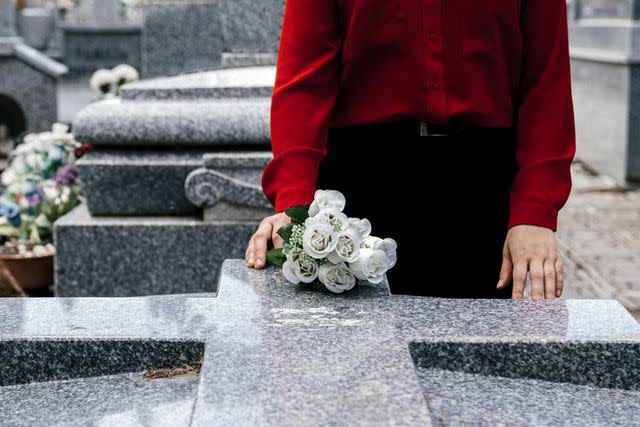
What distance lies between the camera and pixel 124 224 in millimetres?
4301

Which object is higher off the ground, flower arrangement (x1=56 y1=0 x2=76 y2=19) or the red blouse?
flower arrangement (x1=56 y1=0 x2=76 y2=19)

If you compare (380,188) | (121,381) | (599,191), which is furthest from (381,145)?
(599,191)

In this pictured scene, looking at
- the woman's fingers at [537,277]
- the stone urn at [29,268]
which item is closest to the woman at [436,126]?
the woman's fingers at [537,277]

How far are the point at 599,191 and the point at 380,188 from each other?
814cm

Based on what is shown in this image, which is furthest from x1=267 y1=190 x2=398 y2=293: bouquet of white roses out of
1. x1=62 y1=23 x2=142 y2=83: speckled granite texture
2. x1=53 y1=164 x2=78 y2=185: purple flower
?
x1=62 y1=23 x2=142 y2=83: speckled granite texture

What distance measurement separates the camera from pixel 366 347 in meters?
1.83

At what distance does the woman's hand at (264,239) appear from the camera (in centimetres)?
232

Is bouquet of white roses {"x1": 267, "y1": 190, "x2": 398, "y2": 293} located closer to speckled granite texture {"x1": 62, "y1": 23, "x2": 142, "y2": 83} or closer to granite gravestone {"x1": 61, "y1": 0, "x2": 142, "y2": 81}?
granite gravestone {"x1": 61, "y1": 0, "x2": 142, "y2": 81}

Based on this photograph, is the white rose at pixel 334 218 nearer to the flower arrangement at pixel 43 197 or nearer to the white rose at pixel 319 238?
the white rose at pixel 319 238

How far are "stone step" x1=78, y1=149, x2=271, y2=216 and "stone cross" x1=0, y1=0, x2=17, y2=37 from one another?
9.93 m

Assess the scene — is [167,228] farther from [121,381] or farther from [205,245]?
[121,381]

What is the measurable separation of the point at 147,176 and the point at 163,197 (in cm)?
11

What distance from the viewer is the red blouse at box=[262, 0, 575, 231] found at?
2.28 meters

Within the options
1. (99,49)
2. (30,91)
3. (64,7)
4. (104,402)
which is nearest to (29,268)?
(104,402)
